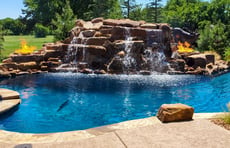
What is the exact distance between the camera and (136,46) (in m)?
15.7

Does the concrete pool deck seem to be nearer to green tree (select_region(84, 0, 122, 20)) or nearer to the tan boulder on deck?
the tan boulder on deck

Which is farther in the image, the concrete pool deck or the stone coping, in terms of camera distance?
the stone coping

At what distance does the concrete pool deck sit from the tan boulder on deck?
149 mm

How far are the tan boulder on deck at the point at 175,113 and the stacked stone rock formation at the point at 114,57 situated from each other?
10.2 meters

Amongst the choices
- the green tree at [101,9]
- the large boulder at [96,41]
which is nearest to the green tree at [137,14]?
the green tree at [101,9]

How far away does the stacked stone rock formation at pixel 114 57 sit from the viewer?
15391 mm

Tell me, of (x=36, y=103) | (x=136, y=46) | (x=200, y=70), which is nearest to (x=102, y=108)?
(x=36, y=103)

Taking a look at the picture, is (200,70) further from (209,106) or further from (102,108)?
(102,108)

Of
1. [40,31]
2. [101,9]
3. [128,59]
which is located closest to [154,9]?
[101,9]

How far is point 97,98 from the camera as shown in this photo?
9.26 m

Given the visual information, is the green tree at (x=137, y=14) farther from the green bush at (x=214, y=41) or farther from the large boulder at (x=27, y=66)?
the large boulder at (x=27, y=66)

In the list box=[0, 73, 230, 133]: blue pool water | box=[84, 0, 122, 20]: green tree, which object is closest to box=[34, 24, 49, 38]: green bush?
box=[84, 0, 122, 20]: green tree

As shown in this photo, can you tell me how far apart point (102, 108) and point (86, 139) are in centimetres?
405

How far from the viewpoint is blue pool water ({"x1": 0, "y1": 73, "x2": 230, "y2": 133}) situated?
6738 millimetres
